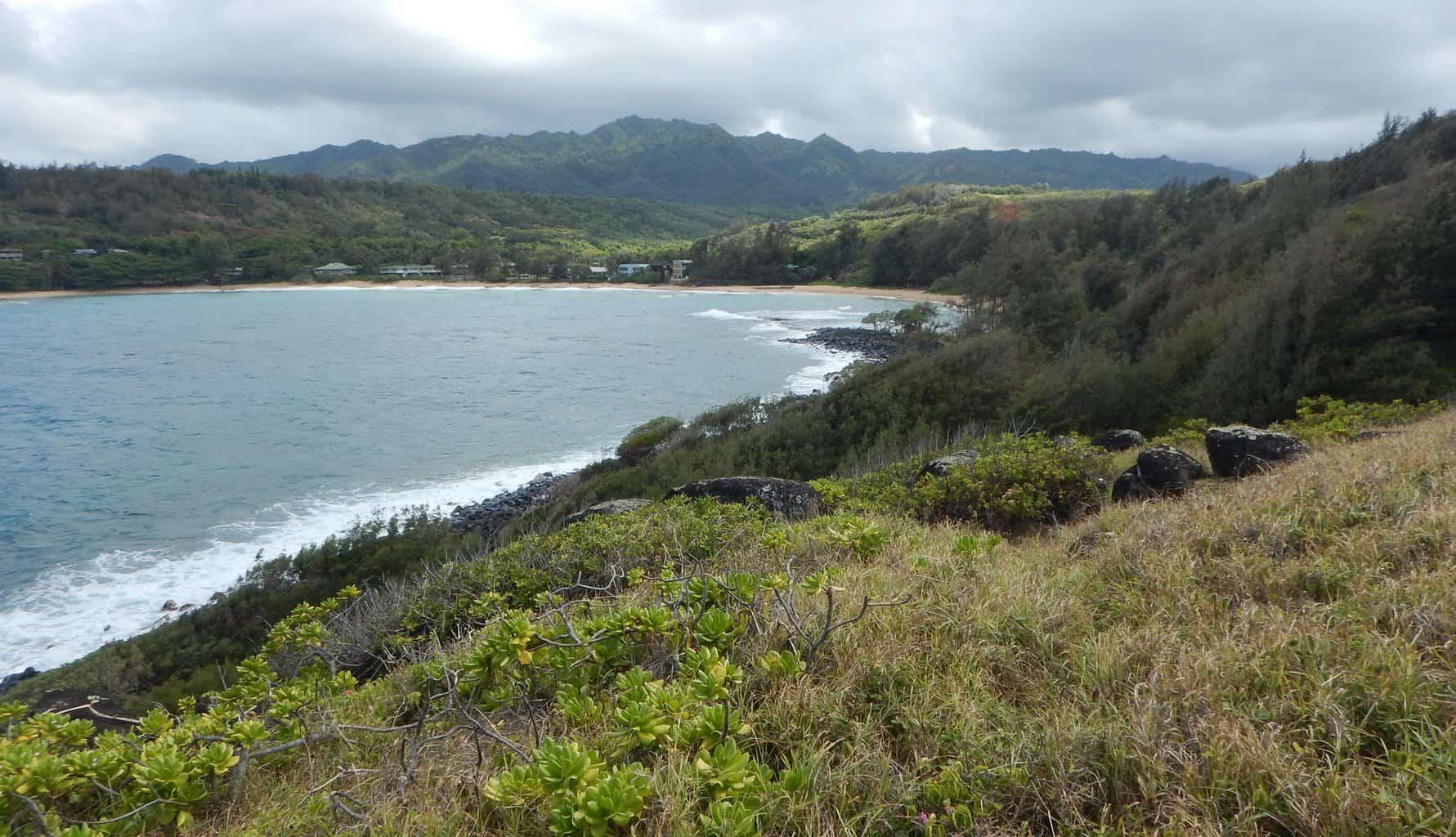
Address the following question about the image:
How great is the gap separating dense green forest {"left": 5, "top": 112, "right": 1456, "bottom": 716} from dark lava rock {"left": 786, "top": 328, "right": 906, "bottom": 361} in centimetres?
1491

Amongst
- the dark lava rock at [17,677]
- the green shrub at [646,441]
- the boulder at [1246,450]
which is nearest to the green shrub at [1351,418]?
the boulder at [1246,450]

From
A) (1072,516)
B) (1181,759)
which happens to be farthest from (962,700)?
(1072,516)

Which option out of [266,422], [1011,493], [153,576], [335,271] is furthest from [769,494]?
[335,271]

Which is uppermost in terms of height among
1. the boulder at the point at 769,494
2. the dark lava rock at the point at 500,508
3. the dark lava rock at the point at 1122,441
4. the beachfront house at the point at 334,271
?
the beachfront house at the point at 334,271

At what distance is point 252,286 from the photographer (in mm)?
77688

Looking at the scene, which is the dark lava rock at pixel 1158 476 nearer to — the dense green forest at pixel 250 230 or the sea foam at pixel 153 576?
the sea foam at pixel 153 576

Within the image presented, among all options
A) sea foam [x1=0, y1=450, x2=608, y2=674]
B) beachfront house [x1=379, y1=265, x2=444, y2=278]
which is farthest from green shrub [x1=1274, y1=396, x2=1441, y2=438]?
beachfront house [x1=379, y1=265, x2=444, y2=278]

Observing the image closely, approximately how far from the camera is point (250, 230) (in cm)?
9238

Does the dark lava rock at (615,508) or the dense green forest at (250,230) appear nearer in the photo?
the dark lava rock at (615,508)

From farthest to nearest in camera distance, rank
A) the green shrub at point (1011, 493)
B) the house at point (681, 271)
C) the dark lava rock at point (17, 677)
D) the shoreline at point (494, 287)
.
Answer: the house at point (681, 271)
the shoreline at point (494, 287)
the dark lava rock at point (17, 677)
the green shrub at point (1011, 493)

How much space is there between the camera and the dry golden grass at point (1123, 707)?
2.01m

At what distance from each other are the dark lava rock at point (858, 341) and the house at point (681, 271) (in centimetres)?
4578

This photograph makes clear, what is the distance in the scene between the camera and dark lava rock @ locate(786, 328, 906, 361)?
36188 mm

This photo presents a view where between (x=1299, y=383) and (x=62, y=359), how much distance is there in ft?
154
